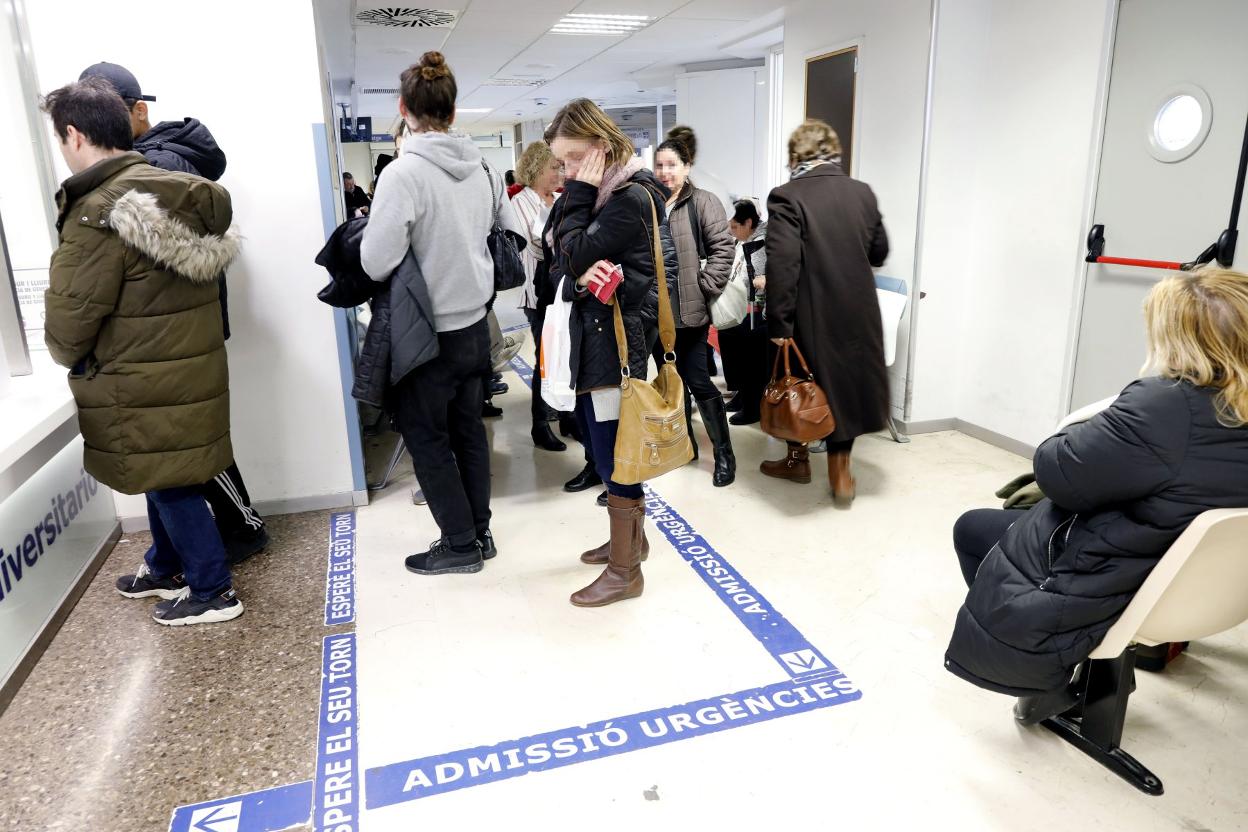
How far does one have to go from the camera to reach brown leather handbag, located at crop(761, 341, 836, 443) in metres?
3.16

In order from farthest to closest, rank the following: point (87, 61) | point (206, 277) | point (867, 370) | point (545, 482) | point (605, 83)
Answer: point (605, 83) → point (545, 482) → point (867, 370) → point (87, 61) → point (206, 277)

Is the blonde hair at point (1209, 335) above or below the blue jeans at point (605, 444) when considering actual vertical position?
above

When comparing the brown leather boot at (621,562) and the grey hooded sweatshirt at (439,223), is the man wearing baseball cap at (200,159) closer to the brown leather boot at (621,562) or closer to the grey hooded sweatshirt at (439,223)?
the grey hooded sweatshirt at (439,223)

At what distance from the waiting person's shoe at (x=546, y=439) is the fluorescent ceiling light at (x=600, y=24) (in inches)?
126

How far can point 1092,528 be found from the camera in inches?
61.9

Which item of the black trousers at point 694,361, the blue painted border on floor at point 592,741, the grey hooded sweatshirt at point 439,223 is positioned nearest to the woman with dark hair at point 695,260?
the black trousers at point 694,361

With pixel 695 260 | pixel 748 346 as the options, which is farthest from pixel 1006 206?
pixel 695 260

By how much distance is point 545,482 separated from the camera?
3689 millimetres

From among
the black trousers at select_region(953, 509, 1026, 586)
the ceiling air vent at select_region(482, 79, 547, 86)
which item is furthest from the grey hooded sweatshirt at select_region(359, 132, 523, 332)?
the ceiling air vent at select_region(482, 79, 547, 86)

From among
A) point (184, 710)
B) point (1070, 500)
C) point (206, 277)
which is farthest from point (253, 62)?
point (1070, 500)

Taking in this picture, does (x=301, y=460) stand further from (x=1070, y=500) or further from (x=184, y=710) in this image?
(x=1070, y=500)

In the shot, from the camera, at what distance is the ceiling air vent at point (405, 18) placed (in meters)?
5.48

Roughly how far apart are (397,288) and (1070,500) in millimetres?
1830

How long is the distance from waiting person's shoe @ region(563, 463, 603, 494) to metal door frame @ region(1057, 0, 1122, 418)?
2076mm
